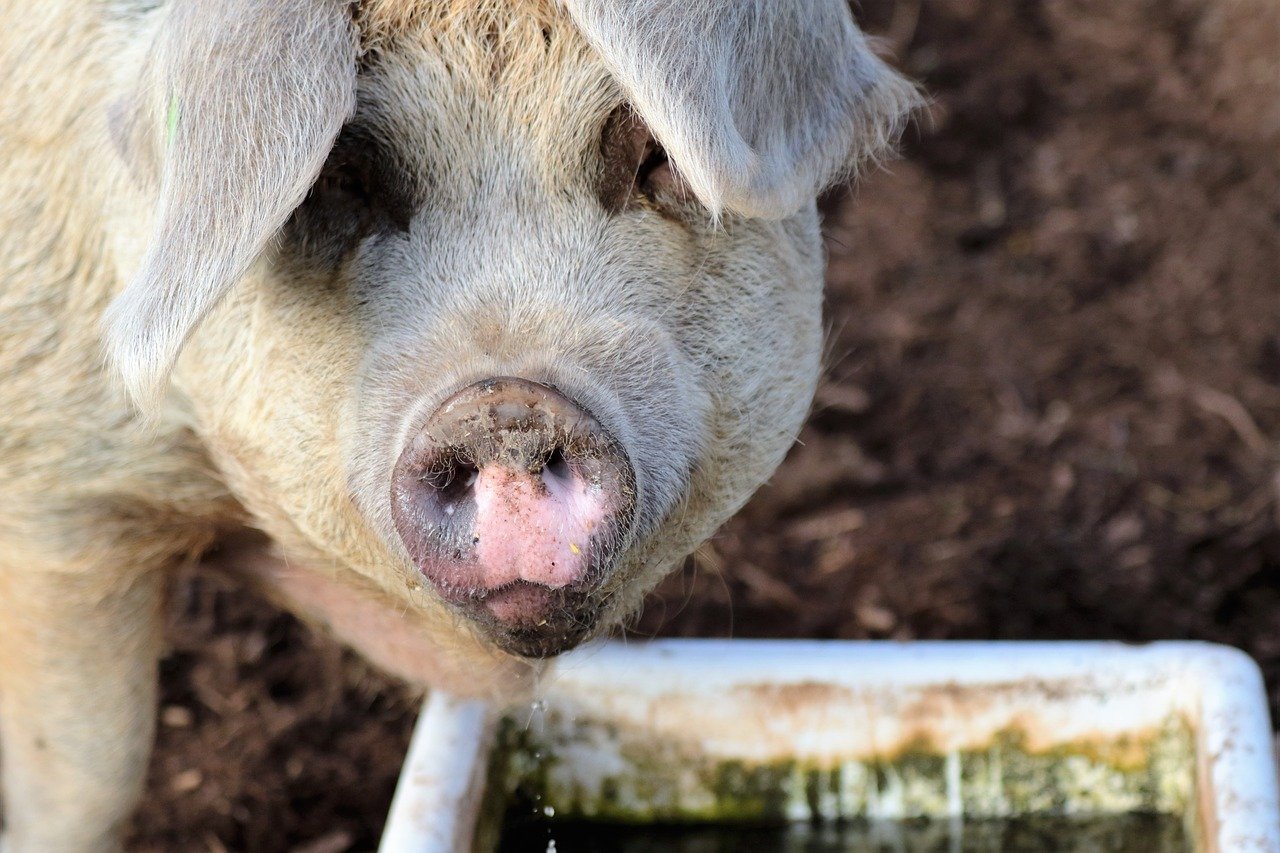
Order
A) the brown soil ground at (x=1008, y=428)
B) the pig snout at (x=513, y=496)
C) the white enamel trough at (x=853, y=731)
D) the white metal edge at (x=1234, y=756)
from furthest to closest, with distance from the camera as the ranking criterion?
the brown soil ground at (x=1008, y=428) → the white enamel trough at (x=853, y=731) → the white metal edge at (x=1234, y=756) → the pig snout at (x=513, y=496)

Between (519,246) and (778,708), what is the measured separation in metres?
1.12

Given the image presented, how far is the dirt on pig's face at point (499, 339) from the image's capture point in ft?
5.28

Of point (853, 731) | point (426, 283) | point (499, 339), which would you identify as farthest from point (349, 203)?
point (853, 731)

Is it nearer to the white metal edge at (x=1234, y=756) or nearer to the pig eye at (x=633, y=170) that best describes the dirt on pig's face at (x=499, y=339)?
the pig eye at (x=633, y=170)

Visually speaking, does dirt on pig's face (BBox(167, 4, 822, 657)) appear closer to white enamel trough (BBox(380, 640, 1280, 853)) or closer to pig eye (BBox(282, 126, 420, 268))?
pig eye (BBox(282, 126, 420, 268))

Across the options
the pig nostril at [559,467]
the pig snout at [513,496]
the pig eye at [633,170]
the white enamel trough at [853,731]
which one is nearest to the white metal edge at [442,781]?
the white enamel trough at [853,731]

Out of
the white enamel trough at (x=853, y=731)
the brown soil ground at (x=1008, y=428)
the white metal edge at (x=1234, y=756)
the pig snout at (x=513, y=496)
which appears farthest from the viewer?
the brown soil ground at (x=1008, y=428)

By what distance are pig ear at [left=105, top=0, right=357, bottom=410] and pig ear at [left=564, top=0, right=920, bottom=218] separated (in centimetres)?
28

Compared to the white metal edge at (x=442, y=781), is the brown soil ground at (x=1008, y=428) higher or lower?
lower

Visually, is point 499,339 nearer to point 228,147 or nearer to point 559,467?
point 559,467

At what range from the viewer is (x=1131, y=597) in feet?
10.8

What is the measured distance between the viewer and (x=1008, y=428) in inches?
146

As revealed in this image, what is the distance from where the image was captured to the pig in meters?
1.62

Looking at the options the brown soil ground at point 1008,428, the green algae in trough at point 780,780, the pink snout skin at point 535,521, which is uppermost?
the pink snout skin at point 535,521
